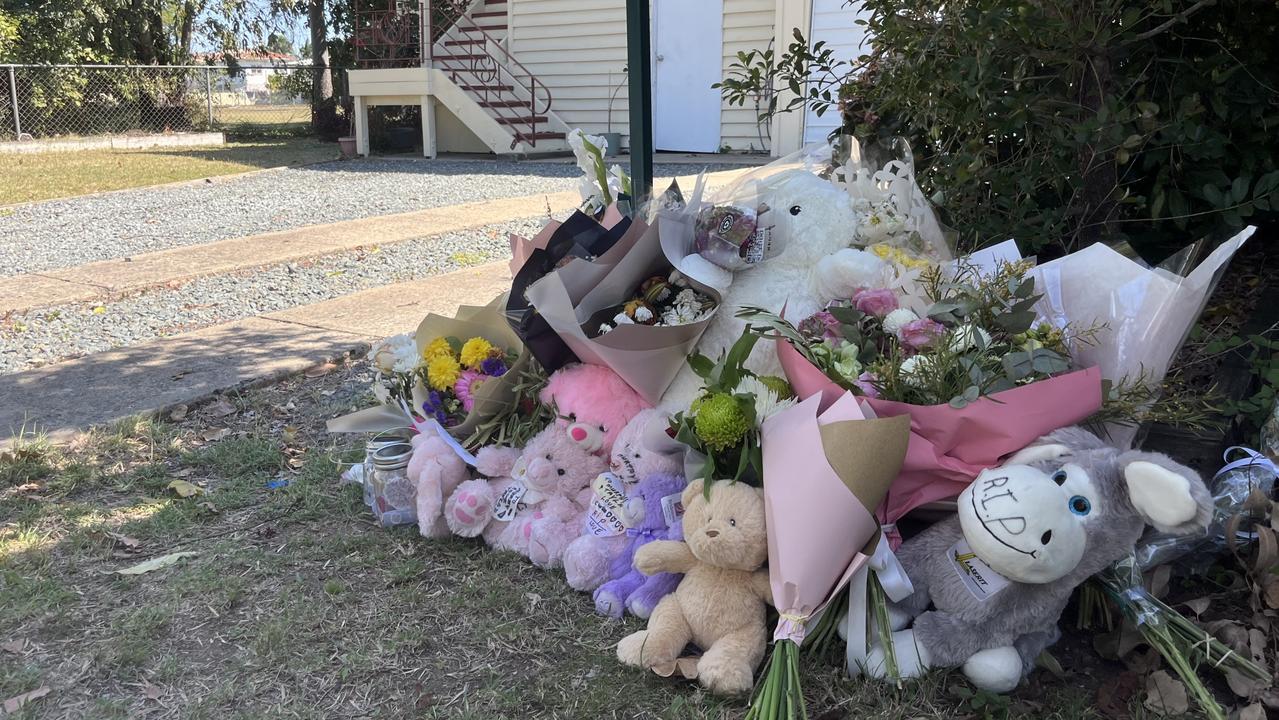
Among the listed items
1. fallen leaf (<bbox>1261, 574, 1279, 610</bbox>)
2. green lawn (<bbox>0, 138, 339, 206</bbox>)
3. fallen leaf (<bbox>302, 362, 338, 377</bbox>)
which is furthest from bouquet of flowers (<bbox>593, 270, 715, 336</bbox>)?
green lawn (<bbox>0, 138, 339, 206</bbox>)

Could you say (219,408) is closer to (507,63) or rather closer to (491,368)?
(491,368)

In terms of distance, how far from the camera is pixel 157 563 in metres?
2.86

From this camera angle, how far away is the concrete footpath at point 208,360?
4043 mm

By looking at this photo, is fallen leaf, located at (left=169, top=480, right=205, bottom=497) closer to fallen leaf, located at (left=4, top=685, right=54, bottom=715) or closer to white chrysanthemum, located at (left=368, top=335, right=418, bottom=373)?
white chrysanthemum, located at (left=368, top=335, right=418, bottom=373)

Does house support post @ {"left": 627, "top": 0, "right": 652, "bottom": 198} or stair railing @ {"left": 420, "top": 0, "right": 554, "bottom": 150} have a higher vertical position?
stair railing @ {"left": 420, "top": 0, "right": 554, "bottom": 150}

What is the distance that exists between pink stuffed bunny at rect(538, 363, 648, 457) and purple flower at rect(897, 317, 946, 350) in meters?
0.81

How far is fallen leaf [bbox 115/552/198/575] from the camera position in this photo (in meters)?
2.81

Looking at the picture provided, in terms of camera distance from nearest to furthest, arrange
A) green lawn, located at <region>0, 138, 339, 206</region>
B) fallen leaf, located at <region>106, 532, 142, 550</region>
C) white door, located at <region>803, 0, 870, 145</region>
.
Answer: fallen leaf, located at <region>106, 532, 142, 550</region>, green lawn, located at <region>0, 138, 339, 206</region>, white door, located at <region>803, 0, 870, 145</region>

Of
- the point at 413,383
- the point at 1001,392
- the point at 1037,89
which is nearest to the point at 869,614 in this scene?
the point at 1001,392

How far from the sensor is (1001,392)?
2.24 m

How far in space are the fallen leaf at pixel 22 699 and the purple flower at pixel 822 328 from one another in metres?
2.10

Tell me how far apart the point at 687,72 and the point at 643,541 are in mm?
12024

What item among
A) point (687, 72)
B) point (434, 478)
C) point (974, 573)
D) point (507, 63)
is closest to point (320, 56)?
point (507, 63)

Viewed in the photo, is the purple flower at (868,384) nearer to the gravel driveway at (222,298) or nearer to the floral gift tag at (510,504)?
the floral gift tag at (510,504)
